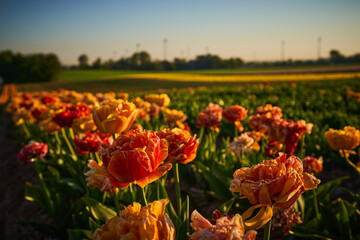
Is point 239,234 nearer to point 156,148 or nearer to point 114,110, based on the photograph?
point 156,148

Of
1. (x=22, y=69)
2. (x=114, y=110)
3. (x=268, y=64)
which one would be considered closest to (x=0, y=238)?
(x=114, y=110)

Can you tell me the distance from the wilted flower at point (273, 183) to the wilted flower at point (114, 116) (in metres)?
0.73

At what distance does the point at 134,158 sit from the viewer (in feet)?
3.05

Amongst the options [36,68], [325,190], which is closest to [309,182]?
[325,190]

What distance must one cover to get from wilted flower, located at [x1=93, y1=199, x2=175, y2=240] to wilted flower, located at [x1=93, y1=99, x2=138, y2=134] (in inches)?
27.3

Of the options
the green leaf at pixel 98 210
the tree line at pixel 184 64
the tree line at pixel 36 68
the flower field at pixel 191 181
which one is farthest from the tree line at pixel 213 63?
the green leaf at pixel 98 210

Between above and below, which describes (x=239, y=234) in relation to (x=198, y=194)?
above

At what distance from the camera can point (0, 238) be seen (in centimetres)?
327

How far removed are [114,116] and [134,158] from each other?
Answer: 47cm

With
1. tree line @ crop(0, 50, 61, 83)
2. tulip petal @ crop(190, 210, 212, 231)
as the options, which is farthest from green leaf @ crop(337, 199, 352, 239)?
tree line @ crop(0, 50, 61, 83)

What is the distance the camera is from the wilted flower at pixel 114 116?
4.43 ft

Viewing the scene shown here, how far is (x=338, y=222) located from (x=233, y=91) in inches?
392

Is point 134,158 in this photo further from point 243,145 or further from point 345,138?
point 243,145

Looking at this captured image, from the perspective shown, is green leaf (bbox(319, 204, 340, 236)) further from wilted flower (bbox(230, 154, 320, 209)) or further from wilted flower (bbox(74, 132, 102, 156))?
wilted flower (bbox(74, 132, 102, 156))
